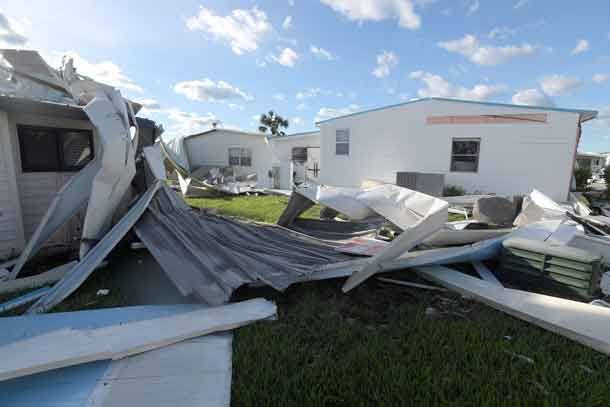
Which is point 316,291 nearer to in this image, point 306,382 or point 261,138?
point 306,382

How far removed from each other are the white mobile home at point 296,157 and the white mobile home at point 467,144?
2.17 metres

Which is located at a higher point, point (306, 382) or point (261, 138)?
point (261, 138)

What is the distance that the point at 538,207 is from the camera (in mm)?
4523

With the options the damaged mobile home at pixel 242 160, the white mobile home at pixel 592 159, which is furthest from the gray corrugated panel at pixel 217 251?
the white mobile home at pixel 592 159

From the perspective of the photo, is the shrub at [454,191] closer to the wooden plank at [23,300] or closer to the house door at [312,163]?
the house door at [312,163]

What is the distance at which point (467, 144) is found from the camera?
9031mm

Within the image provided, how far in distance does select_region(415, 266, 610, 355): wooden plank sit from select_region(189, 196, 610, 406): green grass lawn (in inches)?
2.7

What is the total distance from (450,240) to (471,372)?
1964mm

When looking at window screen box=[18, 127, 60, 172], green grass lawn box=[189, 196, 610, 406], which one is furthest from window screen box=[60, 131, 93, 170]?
green grass lawn box=[189, 196, 610, 406]

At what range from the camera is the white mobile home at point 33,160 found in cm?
354

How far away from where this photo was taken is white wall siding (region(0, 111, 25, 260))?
3.51 meters

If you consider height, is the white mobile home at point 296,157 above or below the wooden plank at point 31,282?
above

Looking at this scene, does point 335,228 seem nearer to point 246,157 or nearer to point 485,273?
point 485,273

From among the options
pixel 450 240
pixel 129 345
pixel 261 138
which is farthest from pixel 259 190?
pixel 129 345
